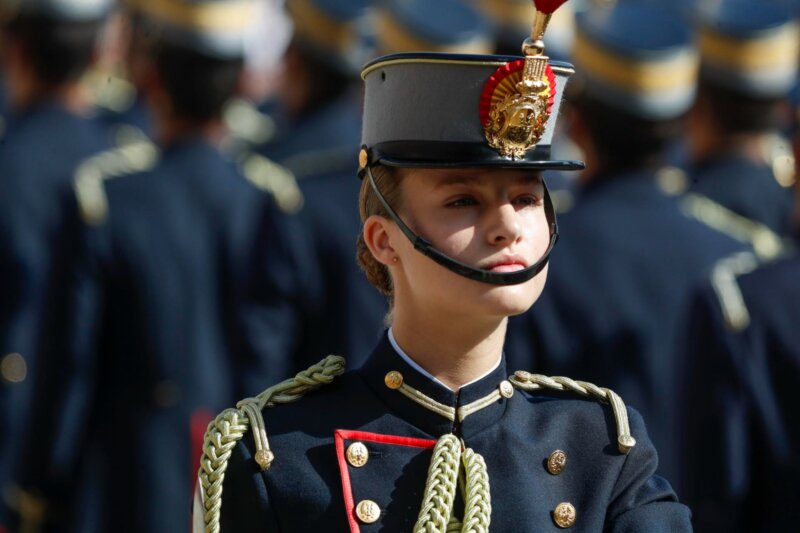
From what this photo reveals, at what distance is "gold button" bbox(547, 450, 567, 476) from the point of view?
4367 mm

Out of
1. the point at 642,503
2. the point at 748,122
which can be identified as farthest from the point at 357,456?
the point at 748,122

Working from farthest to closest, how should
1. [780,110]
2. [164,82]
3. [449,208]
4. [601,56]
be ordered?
[780,110] → [164,82] → [601,56] → [449,208]

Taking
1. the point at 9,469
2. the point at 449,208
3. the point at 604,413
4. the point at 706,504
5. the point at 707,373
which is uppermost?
the point at 449,208

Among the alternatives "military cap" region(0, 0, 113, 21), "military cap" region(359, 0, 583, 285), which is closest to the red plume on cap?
"military cap" region(359, 0, 583, 285)

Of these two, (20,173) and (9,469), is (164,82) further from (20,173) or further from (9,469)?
(9,469)

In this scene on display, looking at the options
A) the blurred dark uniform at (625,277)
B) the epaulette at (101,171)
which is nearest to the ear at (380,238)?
the blurred dark uniform at (625,277)

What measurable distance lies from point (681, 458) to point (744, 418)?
36 cm

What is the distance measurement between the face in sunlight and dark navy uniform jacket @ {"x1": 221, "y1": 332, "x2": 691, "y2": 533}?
10.1 inches

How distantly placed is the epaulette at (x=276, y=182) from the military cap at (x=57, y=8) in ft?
3.59

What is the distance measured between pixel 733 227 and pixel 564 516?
4.11 m

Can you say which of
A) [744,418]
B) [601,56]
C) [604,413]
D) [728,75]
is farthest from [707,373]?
[728,75]

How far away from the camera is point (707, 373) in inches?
276

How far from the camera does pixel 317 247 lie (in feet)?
27.3

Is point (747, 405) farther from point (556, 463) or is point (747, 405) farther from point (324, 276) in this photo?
point (556, 463)
